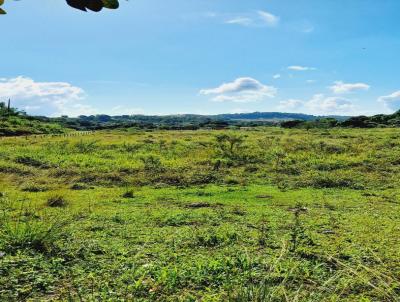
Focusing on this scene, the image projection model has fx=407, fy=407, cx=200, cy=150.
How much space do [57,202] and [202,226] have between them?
204 inches

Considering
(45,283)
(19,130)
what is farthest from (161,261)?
(19,130)

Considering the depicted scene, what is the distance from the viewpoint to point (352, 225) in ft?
31.8

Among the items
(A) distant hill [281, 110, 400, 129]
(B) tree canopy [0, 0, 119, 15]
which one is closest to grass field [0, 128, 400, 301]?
(B) tree canopy [0, 0, 119, 15]

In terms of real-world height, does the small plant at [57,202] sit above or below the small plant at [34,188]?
above

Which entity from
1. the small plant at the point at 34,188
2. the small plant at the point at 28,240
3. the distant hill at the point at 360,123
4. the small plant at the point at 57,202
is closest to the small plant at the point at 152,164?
the small plant at the point at 34,188

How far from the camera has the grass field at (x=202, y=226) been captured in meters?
5.52

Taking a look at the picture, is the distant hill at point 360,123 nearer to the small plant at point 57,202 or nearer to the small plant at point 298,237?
the small plant at point 298,237

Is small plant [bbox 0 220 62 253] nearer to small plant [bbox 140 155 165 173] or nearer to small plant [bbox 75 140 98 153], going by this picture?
small plant [bbox 140 155 165 173]

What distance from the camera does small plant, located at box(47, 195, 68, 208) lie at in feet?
39.8

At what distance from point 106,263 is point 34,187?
10.9 m

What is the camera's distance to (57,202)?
12.3 metres

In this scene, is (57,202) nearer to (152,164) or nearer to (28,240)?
(28,240)

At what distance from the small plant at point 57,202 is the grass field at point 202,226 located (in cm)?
7

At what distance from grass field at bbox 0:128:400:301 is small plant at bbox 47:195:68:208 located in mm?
75
